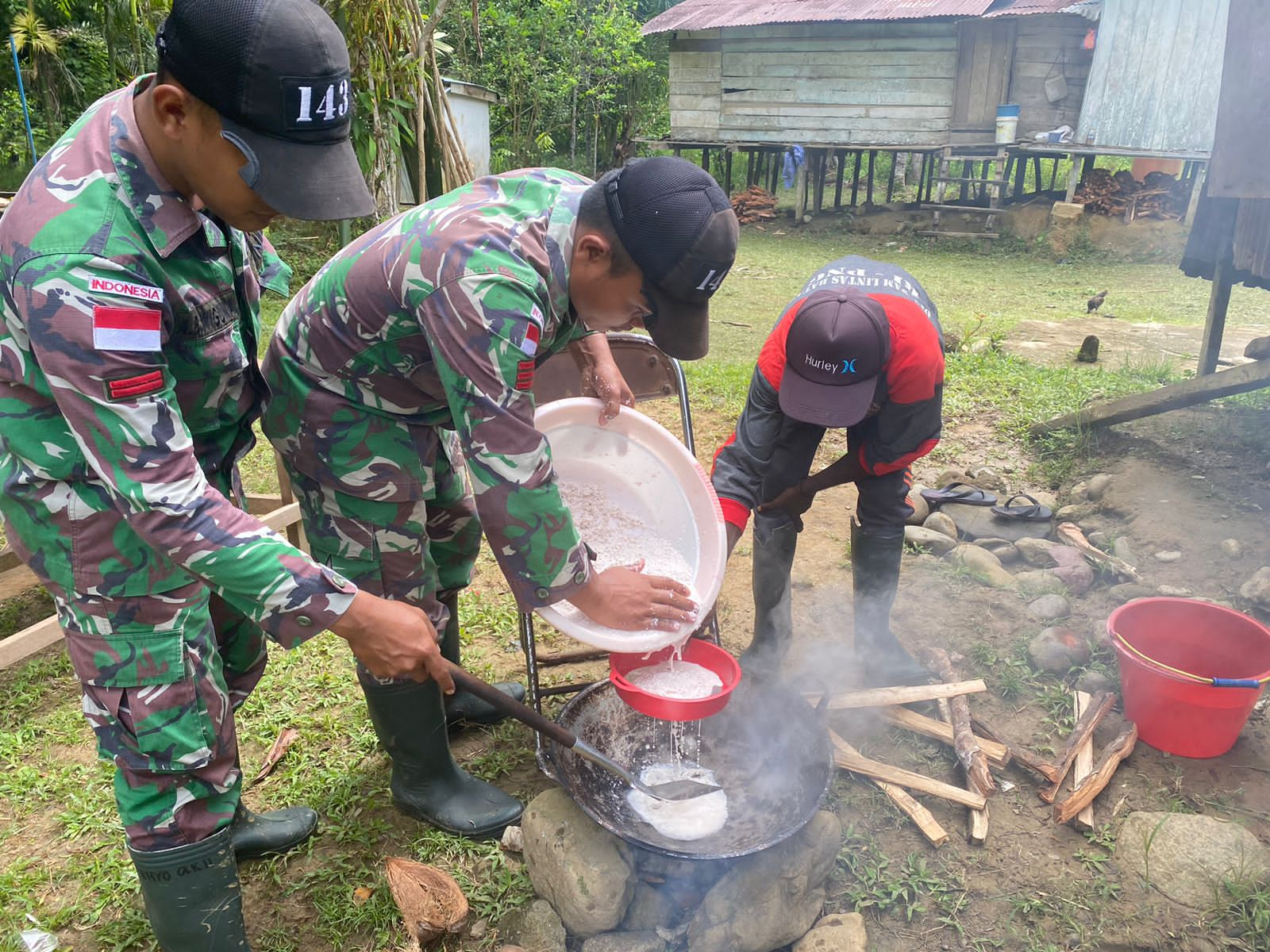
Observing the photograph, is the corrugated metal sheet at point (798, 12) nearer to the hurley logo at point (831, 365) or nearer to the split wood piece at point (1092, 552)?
the split wood piece at point (1092, 552)

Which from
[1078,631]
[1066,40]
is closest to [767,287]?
[1066,40]

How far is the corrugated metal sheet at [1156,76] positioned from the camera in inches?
476

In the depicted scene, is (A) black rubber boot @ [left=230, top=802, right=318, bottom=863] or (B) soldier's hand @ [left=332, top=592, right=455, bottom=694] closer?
(B) soldier's hand @ [left=332, top=592, right=455, bottom=694]

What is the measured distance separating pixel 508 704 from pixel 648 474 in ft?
2.69

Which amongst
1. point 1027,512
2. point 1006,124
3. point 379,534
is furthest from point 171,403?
point 1006,124

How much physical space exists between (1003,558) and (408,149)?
606cm

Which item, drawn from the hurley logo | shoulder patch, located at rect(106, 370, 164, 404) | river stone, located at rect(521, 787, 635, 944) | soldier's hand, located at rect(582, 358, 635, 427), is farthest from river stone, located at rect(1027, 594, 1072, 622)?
shoulder patch, located at rect(106, 370, 164, 404)

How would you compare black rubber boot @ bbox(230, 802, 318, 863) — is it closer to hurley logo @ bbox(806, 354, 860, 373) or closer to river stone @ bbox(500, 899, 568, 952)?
river stone @ bbox(500, 899, 568, 952)

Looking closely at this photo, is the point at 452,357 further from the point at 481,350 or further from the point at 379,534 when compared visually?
the point at 379,534

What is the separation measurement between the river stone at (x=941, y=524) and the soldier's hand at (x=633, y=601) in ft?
9.38

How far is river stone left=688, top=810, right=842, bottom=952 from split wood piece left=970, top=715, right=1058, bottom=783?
970 mm

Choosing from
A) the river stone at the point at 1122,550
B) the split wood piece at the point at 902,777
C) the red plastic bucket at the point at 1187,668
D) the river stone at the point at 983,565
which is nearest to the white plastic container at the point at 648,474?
the split wood piece at the point at 902,777

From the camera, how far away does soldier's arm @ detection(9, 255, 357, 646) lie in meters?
1.45

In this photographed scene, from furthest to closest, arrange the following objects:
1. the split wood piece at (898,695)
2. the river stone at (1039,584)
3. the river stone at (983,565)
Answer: the river stone at (983,565)
the river stone at (1039,584)
the split wood piece at (898,695)
